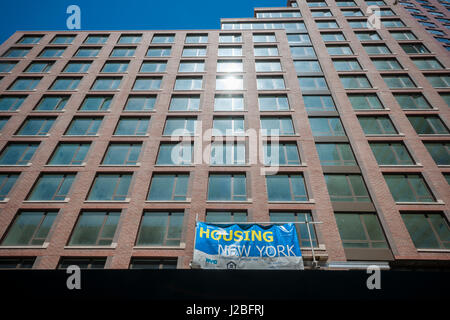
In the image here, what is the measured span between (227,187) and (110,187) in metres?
8.78

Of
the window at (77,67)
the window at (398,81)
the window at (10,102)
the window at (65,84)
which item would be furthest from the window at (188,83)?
the window at (398,81)

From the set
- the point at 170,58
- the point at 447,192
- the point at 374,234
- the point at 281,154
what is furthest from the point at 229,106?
the point at 447,192

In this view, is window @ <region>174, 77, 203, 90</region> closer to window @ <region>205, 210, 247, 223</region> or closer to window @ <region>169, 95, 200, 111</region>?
window @ <region>169, 95, 200, 111</region>

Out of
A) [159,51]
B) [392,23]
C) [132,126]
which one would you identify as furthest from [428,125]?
[159,51]

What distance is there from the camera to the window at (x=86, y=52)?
99.6 feet

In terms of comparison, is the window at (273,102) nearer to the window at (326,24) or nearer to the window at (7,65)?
the window at (326,24)

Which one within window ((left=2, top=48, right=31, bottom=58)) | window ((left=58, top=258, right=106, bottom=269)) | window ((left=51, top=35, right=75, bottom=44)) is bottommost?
window ((left=58, top=258, right=106, bottom=269))

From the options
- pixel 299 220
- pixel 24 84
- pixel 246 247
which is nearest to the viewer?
pixel 246 247

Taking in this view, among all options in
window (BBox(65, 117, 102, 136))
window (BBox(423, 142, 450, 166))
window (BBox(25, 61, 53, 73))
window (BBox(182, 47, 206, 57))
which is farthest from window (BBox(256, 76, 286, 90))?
window (BBox(25, 61, 53, 73))

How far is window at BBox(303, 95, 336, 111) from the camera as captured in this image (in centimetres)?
2347

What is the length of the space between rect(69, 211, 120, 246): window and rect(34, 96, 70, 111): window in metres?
Result: 13.0

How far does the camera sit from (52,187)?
18453 mm

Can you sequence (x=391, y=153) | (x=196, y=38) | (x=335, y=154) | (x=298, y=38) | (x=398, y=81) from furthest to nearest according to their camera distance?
1. (x=196, y=38)
2. (x=298, y=38)
3. (x=398, y=81)
4. (x=335, y=154)
5. (x=391, y=153)

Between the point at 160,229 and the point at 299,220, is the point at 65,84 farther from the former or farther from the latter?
the point at 299,220
